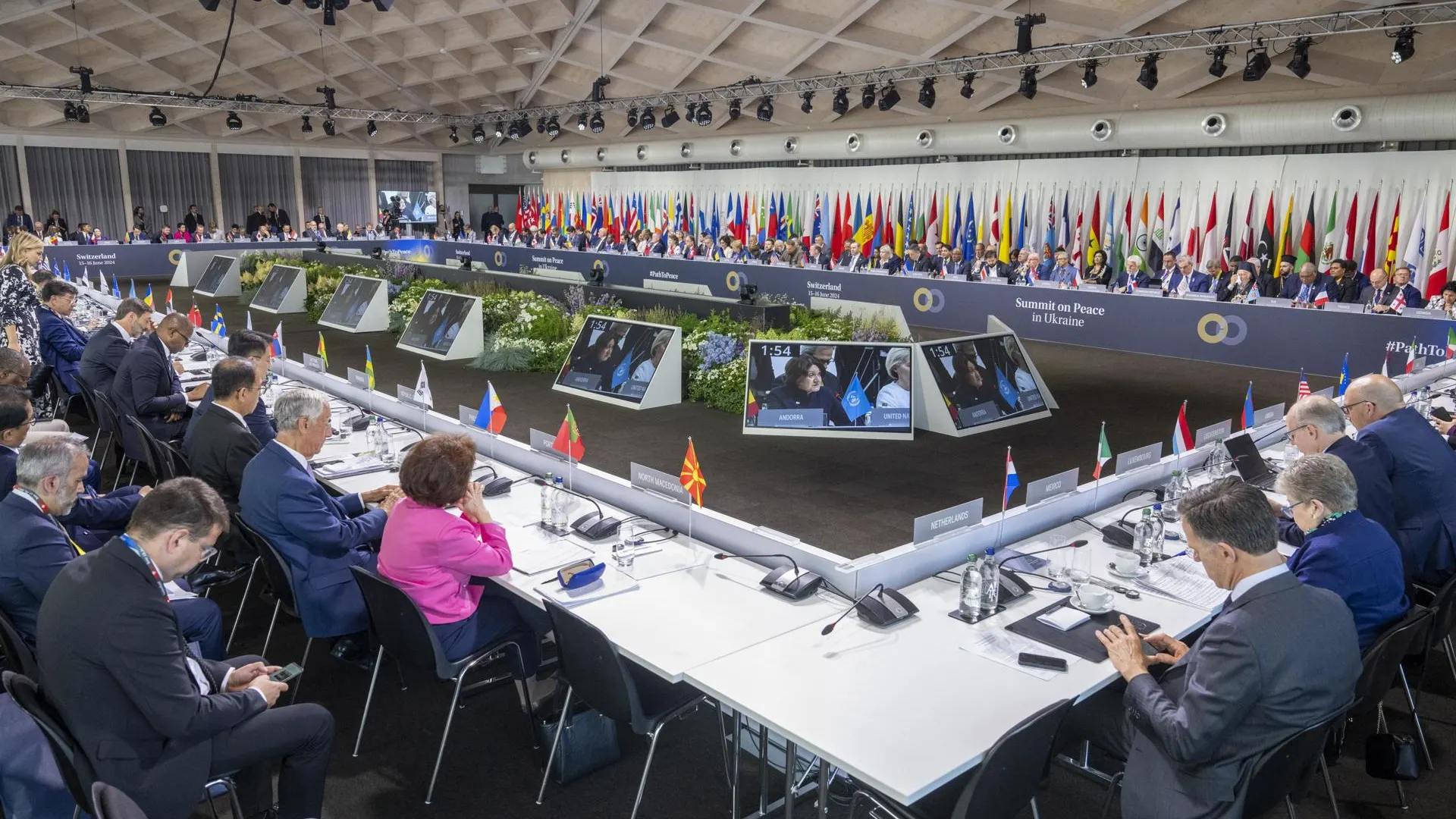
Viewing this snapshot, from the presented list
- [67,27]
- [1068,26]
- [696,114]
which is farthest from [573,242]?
[1068,26]

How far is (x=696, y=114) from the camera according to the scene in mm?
18391

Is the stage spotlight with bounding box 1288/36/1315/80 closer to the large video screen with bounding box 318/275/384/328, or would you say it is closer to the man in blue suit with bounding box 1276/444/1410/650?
the man in blue suit with bounding box 1276/444/1410/650

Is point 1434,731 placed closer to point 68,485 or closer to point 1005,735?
point 1005,735

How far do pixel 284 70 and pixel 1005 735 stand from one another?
23.5m

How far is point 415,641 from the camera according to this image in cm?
313

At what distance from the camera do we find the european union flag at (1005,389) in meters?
8.19

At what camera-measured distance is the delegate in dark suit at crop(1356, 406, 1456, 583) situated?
3.82 meters

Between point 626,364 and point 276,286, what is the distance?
9541 mm

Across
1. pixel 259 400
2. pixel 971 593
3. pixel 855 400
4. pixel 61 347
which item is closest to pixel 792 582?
pixel 971 593

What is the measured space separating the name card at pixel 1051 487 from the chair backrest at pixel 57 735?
3283 mm

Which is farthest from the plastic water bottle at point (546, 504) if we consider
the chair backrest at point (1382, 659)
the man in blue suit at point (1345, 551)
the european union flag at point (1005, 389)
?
the european union flag at point (1005, 389)

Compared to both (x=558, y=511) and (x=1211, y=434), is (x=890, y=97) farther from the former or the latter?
(x=558, y=511)

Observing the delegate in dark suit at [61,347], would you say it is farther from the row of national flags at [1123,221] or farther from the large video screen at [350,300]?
the row of national flags at [1123,221]

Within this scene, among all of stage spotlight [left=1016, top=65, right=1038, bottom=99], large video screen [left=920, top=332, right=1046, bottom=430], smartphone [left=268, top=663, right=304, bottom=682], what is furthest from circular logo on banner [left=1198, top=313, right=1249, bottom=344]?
smartphone [left=268, top=663, right=304, bottom=682]
